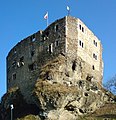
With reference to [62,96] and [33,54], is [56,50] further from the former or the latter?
[62,96]

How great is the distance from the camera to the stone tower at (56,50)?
87.2 metres

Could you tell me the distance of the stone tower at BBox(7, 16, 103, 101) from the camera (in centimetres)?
8719

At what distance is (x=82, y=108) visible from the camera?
8331 centimetres

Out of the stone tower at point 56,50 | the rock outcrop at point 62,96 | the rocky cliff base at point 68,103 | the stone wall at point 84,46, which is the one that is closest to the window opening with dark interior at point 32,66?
the stone tower at point 56,50

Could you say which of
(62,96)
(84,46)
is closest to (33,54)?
(84,46)

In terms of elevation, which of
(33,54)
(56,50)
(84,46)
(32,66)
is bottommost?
(32,66)

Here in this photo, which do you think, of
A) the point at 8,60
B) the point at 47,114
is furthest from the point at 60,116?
the point at 8,60

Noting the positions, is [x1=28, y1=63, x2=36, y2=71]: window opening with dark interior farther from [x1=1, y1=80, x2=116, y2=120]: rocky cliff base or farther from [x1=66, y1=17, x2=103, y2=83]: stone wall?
[x1=66, y1=17, x2=103, y2=83]: stone wall

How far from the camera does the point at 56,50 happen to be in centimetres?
8712

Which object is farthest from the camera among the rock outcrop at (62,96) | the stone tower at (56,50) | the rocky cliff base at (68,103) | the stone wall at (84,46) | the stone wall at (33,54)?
the stone wall at (33,54)

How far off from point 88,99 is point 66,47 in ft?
31.6

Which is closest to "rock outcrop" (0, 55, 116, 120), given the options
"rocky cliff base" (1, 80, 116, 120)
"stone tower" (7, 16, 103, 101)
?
"rocky cliff base" (1, 80, 116, 120)

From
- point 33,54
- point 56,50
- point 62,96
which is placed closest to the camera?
point 62,96

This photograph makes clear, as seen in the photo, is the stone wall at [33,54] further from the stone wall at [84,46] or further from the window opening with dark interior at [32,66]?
the stone wall at [84,46]
